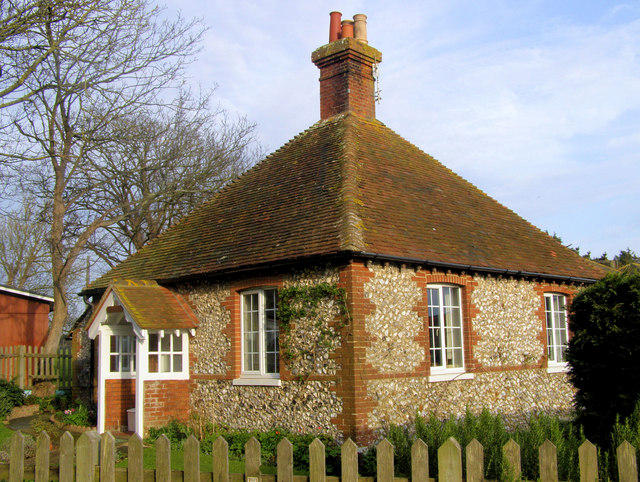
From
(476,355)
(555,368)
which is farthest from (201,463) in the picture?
(555,368)

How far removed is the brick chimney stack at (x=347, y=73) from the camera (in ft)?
56.3

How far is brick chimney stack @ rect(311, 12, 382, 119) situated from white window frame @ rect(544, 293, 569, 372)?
22.7 ft

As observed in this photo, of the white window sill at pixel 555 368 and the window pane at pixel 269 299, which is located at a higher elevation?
the window pane at pixel 269 299

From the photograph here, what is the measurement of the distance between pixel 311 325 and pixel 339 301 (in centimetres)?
83

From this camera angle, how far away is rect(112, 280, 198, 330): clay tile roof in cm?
1313

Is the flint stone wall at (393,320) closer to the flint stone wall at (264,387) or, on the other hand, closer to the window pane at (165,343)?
the flint stone wall at (264,387)

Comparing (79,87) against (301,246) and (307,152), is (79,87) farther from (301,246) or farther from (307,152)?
(307,152)

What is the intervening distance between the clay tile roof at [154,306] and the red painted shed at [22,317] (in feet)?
47.2

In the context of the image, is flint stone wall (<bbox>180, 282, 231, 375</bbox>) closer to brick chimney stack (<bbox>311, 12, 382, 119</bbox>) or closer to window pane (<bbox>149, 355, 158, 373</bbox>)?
window pane (<bbox>149, 355, 158, 373</bbox>)

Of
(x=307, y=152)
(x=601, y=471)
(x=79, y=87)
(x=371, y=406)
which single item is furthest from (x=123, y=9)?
(x=601, y=471)

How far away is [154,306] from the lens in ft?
45.1

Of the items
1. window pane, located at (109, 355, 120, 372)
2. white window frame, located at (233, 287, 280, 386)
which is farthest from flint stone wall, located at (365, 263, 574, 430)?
window pane, located at (109, 355, 120, 372)

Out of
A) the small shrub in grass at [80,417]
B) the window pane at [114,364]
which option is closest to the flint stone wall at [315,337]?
the window pane at [114,364]

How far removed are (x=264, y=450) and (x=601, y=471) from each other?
22.0ft
